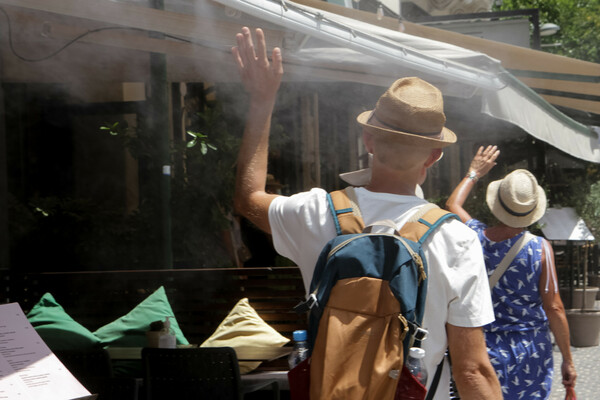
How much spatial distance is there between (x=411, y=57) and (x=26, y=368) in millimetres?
3291

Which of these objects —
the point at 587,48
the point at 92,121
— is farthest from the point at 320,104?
the point at 587,48

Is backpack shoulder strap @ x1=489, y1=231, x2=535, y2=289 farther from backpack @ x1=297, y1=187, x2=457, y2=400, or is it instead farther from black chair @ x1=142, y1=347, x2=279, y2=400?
backpack @ x1=297, y1=187, x2=457, y2=400

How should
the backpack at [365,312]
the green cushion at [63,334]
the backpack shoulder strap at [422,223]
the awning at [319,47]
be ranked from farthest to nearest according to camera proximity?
the green cushion at [63,334], the awning at [319,47], the backpack shoulder strap at [422,223], the backpack at [365,312]

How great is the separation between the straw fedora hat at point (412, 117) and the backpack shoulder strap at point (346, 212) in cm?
20

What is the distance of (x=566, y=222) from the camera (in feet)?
29.6

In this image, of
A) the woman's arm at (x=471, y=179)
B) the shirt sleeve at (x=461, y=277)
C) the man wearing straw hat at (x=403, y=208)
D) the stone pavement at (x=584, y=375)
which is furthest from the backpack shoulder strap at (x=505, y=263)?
the stone pavement at (x=584, y=375)

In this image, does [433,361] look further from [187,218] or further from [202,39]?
[187,218]

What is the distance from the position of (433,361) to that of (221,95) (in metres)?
5.18

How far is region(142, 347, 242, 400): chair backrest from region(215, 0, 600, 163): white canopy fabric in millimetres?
1695

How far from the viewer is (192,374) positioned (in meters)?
3.87

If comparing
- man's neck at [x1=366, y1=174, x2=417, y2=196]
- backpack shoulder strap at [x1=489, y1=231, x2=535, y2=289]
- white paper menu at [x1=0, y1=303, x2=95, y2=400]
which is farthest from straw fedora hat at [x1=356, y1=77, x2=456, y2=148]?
backpack shoulder strap at [x1=489, y1=231, x2=535, y2=289]

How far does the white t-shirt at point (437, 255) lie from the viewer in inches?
77.7

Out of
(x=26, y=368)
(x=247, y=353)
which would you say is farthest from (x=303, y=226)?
(x=247, y=353)

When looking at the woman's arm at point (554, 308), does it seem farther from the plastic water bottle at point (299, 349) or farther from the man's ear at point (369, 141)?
the plastic water bottle at point (299, 349)
